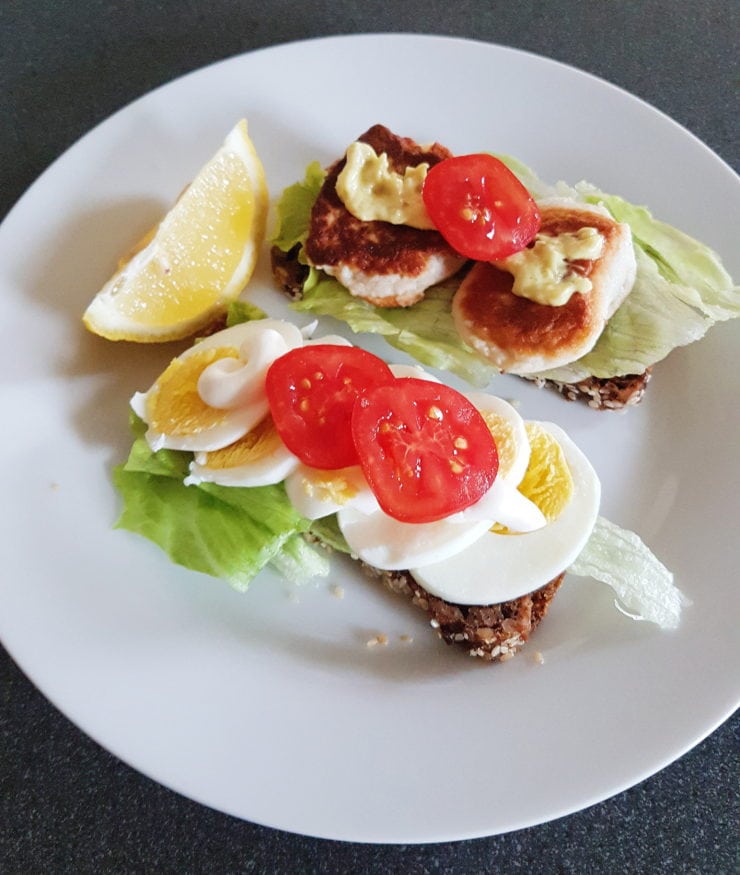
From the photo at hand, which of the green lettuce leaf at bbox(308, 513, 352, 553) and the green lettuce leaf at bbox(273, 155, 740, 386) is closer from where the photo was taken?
the green lettuce leaf at bbox(308, 513, 352, 553)

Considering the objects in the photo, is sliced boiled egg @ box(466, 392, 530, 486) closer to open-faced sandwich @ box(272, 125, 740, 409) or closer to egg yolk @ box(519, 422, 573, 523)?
egg yolk @ box(519, 422, 573, 523)

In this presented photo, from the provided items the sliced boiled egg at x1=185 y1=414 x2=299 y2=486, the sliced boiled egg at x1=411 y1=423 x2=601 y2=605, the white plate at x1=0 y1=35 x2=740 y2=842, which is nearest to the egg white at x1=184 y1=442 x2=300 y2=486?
the sliced boiled egg at x1=185 y1=414 x2=299 y2=486

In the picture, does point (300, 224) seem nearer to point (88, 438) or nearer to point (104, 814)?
point (88, 438)

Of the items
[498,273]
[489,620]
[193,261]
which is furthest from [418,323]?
[489,620]

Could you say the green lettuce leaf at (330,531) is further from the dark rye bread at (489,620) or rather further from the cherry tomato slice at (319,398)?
the cherry tomato slice at (319,398)

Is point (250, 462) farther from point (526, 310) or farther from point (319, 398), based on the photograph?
point (526, 310)

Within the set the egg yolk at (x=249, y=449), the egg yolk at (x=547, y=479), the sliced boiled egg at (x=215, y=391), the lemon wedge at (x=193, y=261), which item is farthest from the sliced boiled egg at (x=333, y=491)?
the lemon wedge at (x=193, y=261)
